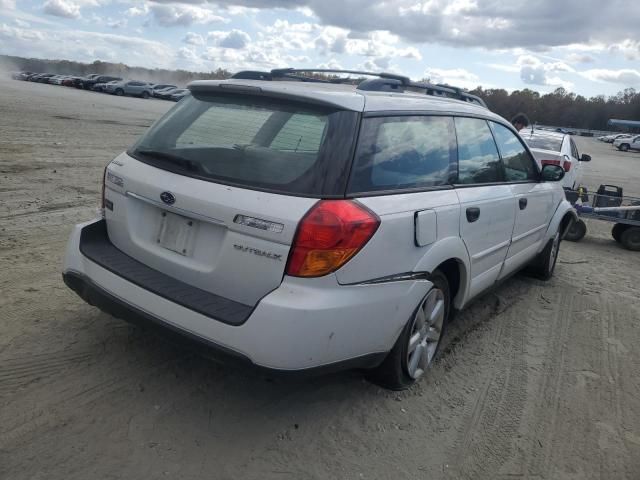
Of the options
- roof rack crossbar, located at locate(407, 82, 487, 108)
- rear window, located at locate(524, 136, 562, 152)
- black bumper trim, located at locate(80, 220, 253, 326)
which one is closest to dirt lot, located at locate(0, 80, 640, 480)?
black bumper trim, located at locate(80, 220, 253, 326)

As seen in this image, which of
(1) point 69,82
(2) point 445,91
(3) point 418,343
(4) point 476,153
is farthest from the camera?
(1) point 69,82

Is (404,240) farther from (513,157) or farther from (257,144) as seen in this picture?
(513,157)

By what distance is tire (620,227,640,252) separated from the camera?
795cm

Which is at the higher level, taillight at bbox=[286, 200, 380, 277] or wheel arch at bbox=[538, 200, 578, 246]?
taillight at bbox=[286, 200, 380, 277]

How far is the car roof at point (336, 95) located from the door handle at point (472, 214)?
693 millimetres

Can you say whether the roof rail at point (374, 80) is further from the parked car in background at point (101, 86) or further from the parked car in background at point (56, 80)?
the parked car in background at point (56, 80)

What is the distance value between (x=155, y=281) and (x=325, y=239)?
988 mm

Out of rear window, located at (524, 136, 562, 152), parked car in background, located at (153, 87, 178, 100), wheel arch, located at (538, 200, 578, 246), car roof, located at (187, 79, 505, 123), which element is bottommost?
wheel arch, located at (538, 200, 578, 246)

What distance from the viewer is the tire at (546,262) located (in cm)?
579

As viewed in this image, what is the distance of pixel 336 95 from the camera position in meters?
2.99

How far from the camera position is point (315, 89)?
3.10m

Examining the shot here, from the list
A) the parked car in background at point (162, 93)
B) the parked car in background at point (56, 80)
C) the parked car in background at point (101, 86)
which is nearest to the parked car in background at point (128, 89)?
the parked car in background at point (101, 86)

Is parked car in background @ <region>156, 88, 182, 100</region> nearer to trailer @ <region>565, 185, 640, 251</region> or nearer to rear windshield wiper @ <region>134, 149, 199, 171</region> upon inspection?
trailer @ <region>565, 185, 640, 251</region>

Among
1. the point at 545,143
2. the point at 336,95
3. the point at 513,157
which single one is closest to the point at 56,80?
the point at 545,143
